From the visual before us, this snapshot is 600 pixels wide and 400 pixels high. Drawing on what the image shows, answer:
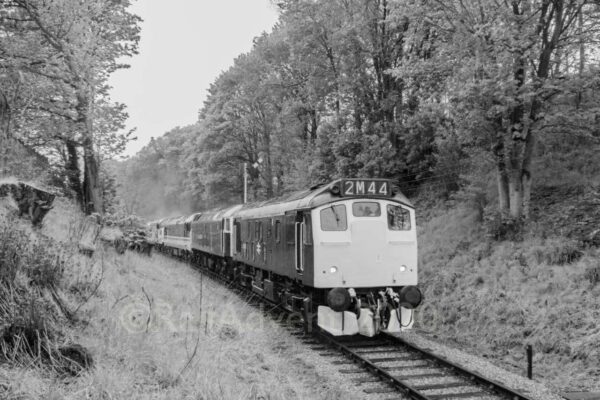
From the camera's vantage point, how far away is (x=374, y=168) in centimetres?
2209

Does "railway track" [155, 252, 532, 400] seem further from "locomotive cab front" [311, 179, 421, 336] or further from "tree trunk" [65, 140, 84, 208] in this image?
"tree trunk" [65, 140, 84, 208]

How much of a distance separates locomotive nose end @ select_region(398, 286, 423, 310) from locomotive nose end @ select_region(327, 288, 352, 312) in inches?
47.7

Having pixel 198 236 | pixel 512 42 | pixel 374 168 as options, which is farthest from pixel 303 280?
pixel 198 236

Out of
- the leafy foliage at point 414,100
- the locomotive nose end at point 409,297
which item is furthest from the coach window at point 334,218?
the leafy foliage at point 414,100

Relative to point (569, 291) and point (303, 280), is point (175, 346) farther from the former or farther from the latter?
point (569, 291)

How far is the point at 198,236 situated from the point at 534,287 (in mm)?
19067

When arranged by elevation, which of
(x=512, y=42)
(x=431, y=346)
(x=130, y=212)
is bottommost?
(x=431, y=346)

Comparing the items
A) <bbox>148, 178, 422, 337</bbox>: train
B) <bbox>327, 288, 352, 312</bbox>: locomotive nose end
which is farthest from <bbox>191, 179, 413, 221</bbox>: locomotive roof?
<bbox>327, 288, 352, 312</bbox>: locomotive nose end

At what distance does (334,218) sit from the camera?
11.0 metres

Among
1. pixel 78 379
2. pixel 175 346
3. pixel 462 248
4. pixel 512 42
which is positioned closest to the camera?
pixel 78 379

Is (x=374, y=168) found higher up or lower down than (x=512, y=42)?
lower down

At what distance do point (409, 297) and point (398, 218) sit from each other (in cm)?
171

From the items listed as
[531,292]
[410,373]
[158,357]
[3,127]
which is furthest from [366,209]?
[3,127]

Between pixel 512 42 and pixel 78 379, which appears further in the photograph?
pixel 512 42
